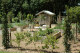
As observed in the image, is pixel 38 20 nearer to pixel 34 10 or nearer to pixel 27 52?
pixel 34 10

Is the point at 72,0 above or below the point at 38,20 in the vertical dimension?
above

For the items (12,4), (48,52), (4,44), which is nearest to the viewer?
(48,52)

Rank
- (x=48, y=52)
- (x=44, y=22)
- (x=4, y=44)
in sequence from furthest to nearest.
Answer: (x=44, y=22) < (x=4, y=44) < (x=48, y=52)

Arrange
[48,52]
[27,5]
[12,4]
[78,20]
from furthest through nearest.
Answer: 1. [12,4]
2. [27,5]
3. [78,20]
4. [48,52]

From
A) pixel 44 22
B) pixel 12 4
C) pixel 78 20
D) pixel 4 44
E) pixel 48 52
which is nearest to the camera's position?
pixel 48 52

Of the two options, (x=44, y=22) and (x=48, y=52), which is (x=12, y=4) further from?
(x=48, y=52)

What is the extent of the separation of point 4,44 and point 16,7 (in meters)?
23.1

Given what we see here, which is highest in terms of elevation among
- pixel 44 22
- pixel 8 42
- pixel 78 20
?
pixel 78 20

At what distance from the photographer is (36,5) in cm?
2938

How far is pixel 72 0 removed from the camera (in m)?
29.8

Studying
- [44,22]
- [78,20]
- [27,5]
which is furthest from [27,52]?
[27,5]

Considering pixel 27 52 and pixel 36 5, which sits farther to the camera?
pixel 36 5

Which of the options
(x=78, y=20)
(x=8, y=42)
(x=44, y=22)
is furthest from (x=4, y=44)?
(x=44, y=22)

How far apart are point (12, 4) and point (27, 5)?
4204mm
